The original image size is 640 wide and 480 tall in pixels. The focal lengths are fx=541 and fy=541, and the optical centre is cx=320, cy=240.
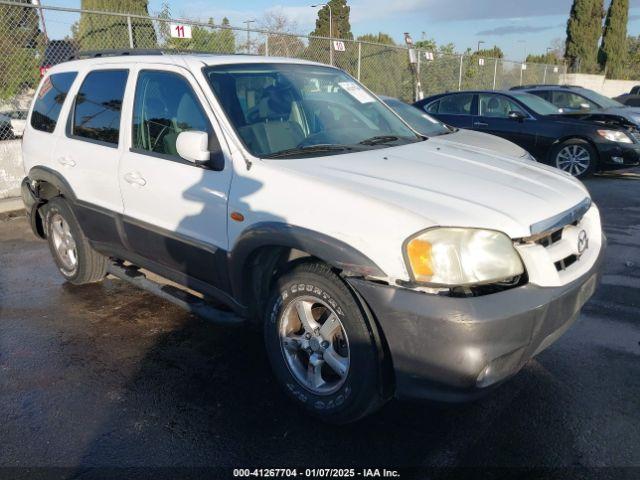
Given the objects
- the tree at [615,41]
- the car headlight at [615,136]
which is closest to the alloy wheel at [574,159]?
the car headlight at [615,136]

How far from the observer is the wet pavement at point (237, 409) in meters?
2.63

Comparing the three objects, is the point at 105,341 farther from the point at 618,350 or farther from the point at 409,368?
the point at 618,350

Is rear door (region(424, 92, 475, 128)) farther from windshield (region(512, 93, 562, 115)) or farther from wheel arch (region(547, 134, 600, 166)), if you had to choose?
wheel arch (region(547, 134, 600, 166))

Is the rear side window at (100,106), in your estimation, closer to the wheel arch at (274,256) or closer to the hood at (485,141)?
the wheel arch at (274,256)

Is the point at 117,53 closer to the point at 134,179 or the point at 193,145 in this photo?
the point at 134,179

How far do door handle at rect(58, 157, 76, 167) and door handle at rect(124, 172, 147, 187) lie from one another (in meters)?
0.83

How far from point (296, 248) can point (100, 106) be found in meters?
2.31

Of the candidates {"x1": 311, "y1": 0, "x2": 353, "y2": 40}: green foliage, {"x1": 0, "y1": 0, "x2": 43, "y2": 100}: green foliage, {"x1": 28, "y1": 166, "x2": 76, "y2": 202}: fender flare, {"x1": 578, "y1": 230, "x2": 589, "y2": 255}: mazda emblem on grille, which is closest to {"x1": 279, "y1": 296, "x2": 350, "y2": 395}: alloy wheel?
{"x1": 578, "y1": 230, "x2": 589, "y2": 255}: mazda emblem on grille

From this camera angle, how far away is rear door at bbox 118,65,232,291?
125 inches

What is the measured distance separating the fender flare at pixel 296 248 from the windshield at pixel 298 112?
525 millimetres

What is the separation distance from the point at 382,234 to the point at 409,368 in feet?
2.01

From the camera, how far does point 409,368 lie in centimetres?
242

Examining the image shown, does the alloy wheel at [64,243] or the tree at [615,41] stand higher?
the tree at [615,41]

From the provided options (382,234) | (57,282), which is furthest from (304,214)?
(57,282)
